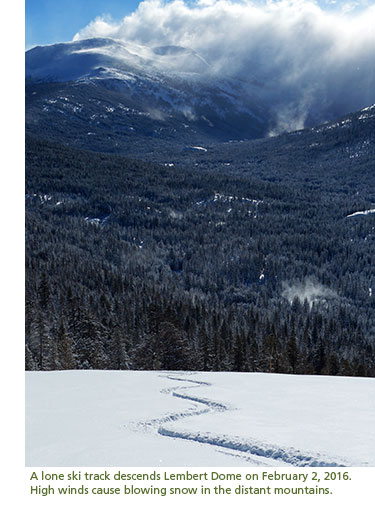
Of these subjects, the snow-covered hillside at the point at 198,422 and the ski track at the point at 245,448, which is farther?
the snow-covered hillside at the point at 198,422

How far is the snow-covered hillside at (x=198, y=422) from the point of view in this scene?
17.1 m

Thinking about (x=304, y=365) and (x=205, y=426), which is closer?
(x=205, y=426)

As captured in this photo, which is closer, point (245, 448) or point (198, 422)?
point (245, 448)

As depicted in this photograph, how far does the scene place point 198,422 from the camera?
2067 centimetres

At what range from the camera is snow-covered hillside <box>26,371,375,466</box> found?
1714 cm

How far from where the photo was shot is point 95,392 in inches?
1075

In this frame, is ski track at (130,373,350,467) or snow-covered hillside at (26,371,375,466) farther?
snow-covered hillside at (26,371,375,466)

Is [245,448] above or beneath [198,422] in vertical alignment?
beneath
